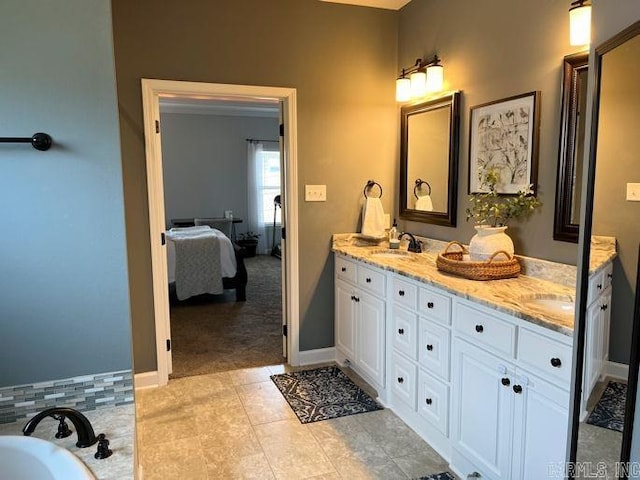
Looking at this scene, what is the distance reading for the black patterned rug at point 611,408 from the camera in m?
1.17

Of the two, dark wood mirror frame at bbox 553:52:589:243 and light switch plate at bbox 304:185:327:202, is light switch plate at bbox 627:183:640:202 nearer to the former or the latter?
dark wood mirror frame at bbox 553:52:589:243

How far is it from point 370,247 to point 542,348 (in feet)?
6.37

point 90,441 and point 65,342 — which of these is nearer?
point 90,441

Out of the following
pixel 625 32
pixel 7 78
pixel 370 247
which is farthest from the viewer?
pixel 370 247

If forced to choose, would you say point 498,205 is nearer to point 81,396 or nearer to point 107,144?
point 107,144

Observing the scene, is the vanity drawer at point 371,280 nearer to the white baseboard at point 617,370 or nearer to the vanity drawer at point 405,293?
the vanity drawer at point 405,293

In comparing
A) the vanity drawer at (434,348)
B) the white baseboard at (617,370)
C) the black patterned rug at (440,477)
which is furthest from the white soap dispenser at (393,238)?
the white baseboard at (617,370)

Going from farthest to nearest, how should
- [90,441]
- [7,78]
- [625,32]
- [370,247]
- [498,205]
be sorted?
[370,247]
[498,205]
[7,78]
[90,441]
[625,32]

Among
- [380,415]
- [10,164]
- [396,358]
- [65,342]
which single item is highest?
[10,164]

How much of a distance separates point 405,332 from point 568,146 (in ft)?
4.15

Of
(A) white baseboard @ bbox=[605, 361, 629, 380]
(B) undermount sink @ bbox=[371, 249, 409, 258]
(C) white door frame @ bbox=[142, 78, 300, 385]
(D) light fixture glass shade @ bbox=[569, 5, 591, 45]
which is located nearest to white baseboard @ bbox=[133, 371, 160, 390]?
(C) white door frame @ bbox=[142, 78, 300, 385]

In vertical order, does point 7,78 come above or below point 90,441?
above

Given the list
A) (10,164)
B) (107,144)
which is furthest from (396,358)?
(10,164)

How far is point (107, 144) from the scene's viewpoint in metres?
1.91
